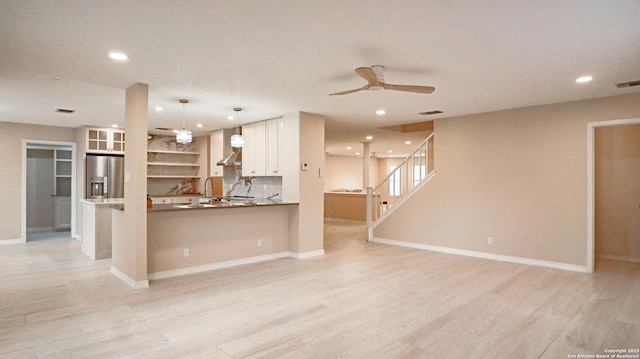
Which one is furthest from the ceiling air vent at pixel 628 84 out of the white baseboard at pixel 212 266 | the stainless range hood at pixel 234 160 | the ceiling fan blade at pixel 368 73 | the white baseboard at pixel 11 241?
the white baseboard at pixel 11 241

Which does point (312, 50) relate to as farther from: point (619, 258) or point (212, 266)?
point (619, 258)

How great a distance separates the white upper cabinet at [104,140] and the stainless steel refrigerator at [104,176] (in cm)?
15

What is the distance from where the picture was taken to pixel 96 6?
7.88ft

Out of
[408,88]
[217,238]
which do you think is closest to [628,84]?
[408,88]

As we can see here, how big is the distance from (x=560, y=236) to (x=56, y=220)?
10888 mm

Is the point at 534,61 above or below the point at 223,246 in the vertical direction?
above

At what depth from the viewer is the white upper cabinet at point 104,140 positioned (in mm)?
7652

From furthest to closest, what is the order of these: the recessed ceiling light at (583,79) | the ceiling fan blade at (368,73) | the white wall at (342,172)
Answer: the white wall at (342,172)
the recessed ceiling light at (583,79)
the ceiling fan blade at (368,73)

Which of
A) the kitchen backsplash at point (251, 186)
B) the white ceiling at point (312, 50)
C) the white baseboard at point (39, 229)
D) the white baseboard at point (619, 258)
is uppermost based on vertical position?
the white ceiling at point (312, 50)

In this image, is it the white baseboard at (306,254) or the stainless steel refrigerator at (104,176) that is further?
the stainless steel refrigerator at (104,176)

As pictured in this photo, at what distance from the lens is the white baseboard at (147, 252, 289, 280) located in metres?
4.70

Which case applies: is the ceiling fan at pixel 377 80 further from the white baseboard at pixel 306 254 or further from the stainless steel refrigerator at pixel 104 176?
the stainless steel refrigerator at pixel 104 176

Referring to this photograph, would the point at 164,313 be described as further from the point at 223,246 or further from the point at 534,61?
the point at 534,61

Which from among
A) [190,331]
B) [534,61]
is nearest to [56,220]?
[190,331]
